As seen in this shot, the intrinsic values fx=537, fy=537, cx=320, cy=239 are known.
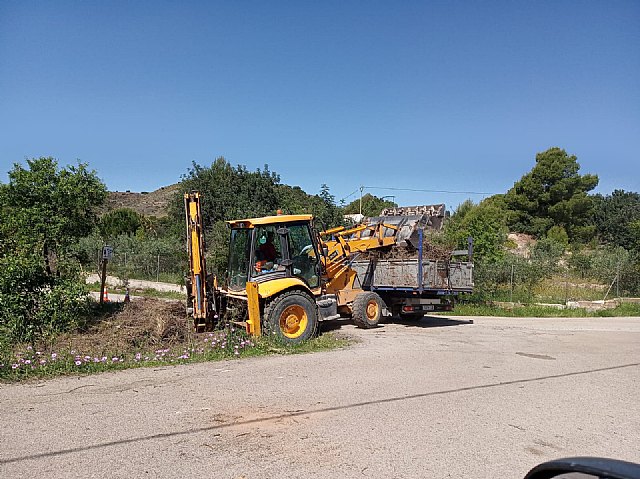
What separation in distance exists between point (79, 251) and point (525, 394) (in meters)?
9.49

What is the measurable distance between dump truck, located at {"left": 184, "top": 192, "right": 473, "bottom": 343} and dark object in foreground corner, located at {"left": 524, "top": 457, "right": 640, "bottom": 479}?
8657 millimetres

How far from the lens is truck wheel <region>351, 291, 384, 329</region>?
13.7 m

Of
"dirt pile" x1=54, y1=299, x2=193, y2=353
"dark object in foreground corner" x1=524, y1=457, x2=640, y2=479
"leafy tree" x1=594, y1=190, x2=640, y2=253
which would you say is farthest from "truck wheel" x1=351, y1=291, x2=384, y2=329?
"leafy tree" x1=594, y1=190, x2=640, y2=253

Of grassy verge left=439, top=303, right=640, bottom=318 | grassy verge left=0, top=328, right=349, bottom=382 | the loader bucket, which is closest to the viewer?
grassy verge left=0, top=328, right=349, bottom=382

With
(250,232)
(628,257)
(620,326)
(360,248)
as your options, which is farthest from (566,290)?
(250,232)

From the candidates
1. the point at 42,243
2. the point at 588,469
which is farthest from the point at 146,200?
the point at 588,469

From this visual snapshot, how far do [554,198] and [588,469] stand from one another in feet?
164

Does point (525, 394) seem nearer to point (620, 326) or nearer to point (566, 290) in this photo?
point (620, 326)

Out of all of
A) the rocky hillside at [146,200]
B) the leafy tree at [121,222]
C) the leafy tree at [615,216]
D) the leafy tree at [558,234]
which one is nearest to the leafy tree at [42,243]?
the leafy tree at [558,234]

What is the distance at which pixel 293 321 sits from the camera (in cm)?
1126

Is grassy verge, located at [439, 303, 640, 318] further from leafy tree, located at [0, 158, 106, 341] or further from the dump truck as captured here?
leafy tree, located at [0, 158, 106, 341]

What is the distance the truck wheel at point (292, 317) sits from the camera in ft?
35.4

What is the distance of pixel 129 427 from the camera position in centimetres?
573

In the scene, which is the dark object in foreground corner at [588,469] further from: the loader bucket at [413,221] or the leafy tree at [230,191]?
the leafy tree at [230,191]
